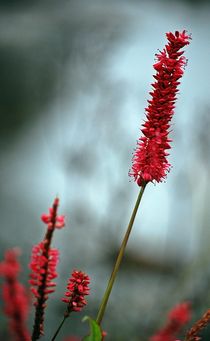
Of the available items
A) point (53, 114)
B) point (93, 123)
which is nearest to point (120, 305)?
Answer: point (93, 123)

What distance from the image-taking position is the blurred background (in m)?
2.13

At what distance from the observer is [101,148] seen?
2230 millimetres

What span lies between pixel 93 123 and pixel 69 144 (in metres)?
0.34

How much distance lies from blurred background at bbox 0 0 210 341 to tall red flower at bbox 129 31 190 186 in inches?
53.9

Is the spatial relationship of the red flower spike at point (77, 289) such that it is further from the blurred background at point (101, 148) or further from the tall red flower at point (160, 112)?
the blurred background at point (101, 148)

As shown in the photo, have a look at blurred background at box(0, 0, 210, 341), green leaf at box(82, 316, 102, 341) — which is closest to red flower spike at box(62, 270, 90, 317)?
green leaf at box(82, 316, 102, 341)

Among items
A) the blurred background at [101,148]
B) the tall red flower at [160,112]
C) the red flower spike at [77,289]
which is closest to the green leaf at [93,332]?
the red flower spike at [77,289]

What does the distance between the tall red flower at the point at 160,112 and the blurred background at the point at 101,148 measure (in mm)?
1368

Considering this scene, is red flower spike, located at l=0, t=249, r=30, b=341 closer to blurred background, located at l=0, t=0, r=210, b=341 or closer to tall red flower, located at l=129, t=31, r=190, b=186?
tall red flower, located at l=129, t=31, r=190, b=186

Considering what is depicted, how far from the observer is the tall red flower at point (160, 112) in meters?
0.48

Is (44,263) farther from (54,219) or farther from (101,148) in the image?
(101,148)

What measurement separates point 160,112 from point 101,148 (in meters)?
1.75

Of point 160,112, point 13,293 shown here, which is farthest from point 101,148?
point 13,293

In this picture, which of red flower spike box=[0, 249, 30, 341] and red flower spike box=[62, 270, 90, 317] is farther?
red flower spike box=[62, 270, 90, 317]
